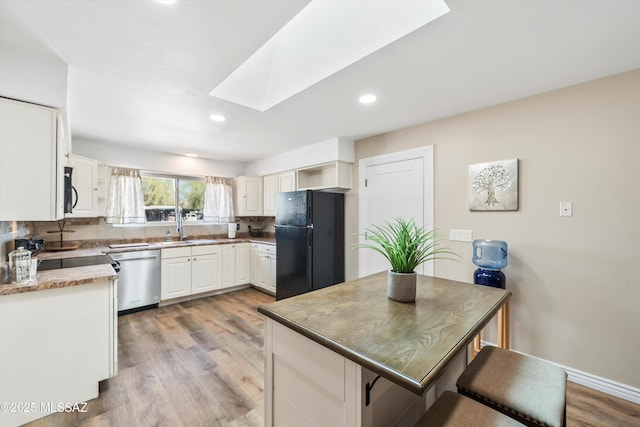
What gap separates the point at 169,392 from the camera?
193 cm

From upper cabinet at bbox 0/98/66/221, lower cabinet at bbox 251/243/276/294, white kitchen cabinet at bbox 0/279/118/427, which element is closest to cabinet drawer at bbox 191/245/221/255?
lower cabinet at bbox 251/243/276/294

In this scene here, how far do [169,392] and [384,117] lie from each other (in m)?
3.01

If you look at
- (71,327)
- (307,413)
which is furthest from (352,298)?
(71,327)

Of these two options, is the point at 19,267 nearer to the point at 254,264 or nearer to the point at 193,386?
the point at 193,386

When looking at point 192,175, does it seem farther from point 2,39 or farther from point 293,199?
point 2,39

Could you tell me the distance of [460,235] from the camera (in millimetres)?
2615

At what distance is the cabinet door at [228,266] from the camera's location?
4.27 metres

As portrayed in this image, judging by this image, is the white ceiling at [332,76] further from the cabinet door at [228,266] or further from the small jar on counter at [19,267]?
the cabinet door at [228,266]

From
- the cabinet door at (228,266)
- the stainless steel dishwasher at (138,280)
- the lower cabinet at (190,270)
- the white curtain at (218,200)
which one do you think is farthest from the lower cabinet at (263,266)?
the stainless steel dishwasher at (138,280)

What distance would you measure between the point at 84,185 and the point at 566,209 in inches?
193

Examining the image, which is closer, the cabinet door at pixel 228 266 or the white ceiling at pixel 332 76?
the white ceiling at pixel 332 76

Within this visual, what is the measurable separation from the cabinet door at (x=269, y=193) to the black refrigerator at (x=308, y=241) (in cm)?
77

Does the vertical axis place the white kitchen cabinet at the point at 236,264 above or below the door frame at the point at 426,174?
below

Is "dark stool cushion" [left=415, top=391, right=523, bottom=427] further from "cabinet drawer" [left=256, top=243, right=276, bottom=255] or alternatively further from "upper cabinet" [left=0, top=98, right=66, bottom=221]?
"cabinet drawer" [left=256, top=243, right=276, bottom=255]
